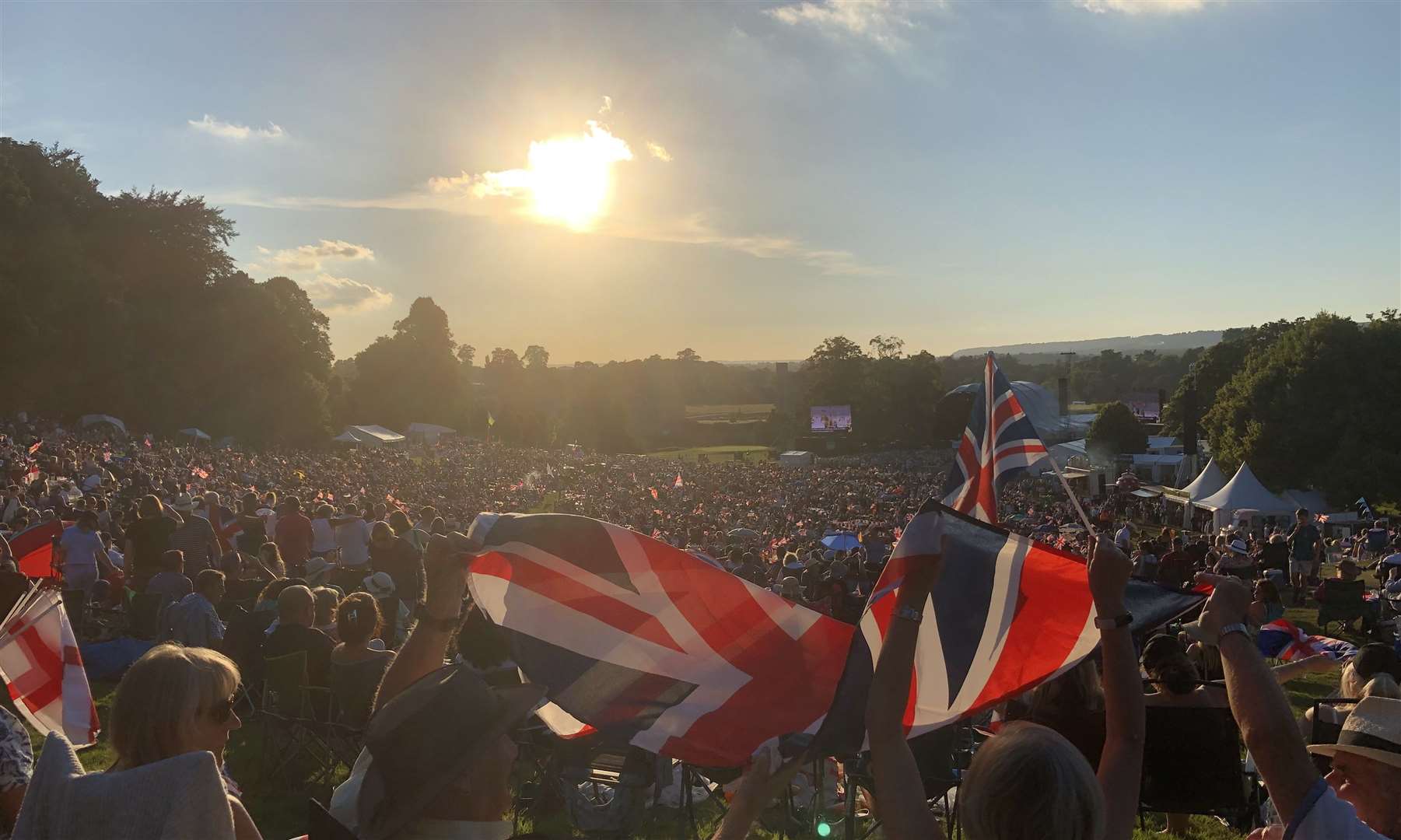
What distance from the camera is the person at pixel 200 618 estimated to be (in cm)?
732

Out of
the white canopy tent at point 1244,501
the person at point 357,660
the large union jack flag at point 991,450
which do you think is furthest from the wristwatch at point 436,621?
the white canopy tent at point 1244,501

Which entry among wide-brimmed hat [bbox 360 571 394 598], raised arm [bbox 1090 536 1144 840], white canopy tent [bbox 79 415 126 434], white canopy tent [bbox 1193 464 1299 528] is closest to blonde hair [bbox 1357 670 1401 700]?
raised arm [bbox 1090 536 1144 840]

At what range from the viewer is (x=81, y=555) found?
37.0ft

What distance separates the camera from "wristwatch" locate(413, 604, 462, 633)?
270 centimetres

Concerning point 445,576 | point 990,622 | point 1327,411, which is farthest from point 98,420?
point 1327,411

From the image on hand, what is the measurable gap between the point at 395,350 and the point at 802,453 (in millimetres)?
34076

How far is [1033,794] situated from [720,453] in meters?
91.7

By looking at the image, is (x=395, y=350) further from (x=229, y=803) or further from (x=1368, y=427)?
(x=229, y=803)

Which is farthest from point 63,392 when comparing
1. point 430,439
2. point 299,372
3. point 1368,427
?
point 1368,427

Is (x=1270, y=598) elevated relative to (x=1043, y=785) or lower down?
lower down

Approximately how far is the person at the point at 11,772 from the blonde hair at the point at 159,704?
103 cm

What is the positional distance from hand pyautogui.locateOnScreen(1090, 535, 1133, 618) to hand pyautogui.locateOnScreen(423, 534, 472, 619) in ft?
5.57

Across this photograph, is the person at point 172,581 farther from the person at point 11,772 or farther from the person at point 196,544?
the person at point 11,772

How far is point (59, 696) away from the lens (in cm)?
491
